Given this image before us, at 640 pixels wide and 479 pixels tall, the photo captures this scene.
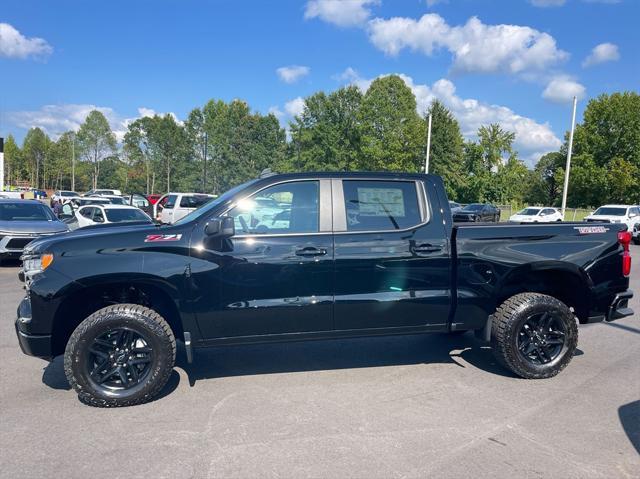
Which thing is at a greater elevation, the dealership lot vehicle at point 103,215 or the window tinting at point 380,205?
the window tinting at point 380,205

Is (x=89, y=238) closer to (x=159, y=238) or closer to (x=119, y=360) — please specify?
(x=159, y=238)

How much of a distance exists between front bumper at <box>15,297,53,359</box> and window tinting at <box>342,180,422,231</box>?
267 cm

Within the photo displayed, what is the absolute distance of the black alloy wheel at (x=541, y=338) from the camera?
15.6 feet

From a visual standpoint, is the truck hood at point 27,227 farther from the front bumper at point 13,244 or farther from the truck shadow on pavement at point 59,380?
the truck shadow on pavement at point 59,380

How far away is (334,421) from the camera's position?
12.4 feet

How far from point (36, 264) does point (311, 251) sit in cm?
228

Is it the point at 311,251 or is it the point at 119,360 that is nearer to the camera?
the point at 119,360

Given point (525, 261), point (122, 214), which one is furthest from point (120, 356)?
point (122, 214)

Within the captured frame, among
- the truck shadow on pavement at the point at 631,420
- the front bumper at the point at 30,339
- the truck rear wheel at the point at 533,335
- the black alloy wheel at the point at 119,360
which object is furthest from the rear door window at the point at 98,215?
the truck shadow on pavement at the point at 631,420

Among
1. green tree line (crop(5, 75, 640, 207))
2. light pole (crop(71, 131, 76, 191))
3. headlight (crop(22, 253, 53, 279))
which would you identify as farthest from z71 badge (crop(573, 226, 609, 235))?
light pole (crop(71, 131, 76, 191))

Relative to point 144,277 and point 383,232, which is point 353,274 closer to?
point 383,232

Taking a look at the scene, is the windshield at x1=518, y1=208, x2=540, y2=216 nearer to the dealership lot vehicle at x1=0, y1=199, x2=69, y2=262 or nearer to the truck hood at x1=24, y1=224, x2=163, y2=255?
the dealership lot vehicle at x1=0, y1=199, x2=69, y2=262

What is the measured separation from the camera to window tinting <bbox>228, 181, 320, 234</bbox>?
4.27 m

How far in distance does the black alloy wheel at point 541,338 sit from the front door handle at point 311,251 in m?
2.14
